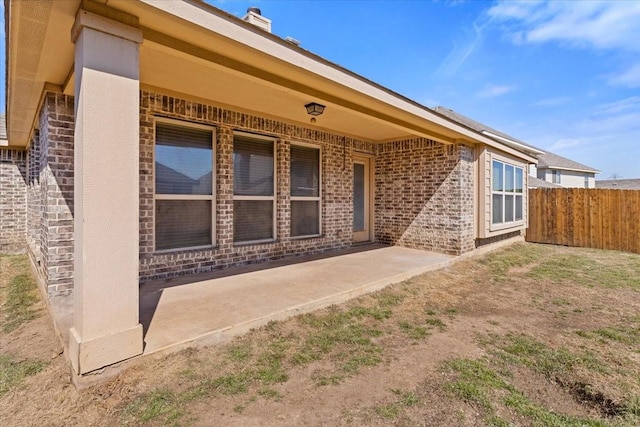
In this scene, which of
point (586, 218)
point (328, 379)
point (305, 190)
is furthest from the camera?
point (586, 218)

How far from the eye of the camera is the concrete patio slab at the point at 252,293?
2.96m

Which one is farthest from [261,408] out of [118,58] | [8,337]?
[8,337]

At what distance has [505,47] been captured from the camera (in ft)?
32.1

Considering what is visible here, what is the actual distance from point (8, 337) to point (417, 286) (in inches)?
199

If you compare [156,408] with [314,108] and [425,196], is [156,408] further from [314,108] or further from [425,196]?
[425,196]

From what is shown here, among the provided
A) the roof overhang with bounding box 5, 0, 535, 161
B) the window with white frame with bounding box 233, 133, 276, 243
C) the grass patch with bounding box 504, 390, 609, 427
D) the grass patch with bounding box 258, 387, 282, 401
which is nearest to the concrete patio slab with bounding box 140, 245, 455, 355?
the window with white frame with bounding box 233, 133, 276, 243

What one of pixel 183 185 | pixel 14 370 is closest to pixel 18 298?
pixel 14 370

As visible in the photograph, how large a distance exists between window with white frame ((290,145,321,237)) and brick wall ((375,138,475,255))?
211 centimetres

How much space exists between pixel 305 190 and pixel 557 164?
22855mm

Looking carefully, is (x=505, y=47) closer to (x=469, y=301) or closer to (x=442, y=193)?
(x=442, y=193)

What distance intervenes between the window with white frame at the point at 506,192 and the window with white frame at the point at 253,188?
17.9ft

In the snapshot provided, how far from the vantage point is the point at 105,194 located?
90.9 inches

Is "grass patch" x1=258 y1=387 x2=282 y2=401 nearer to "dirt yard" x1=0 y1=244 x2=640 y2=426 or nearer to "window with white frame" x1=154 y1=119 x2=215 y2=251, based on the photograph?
"dirt yard" x1=0 y1=244 x2=640 y2=426

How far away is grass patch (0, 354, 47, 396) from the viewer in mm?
2404
